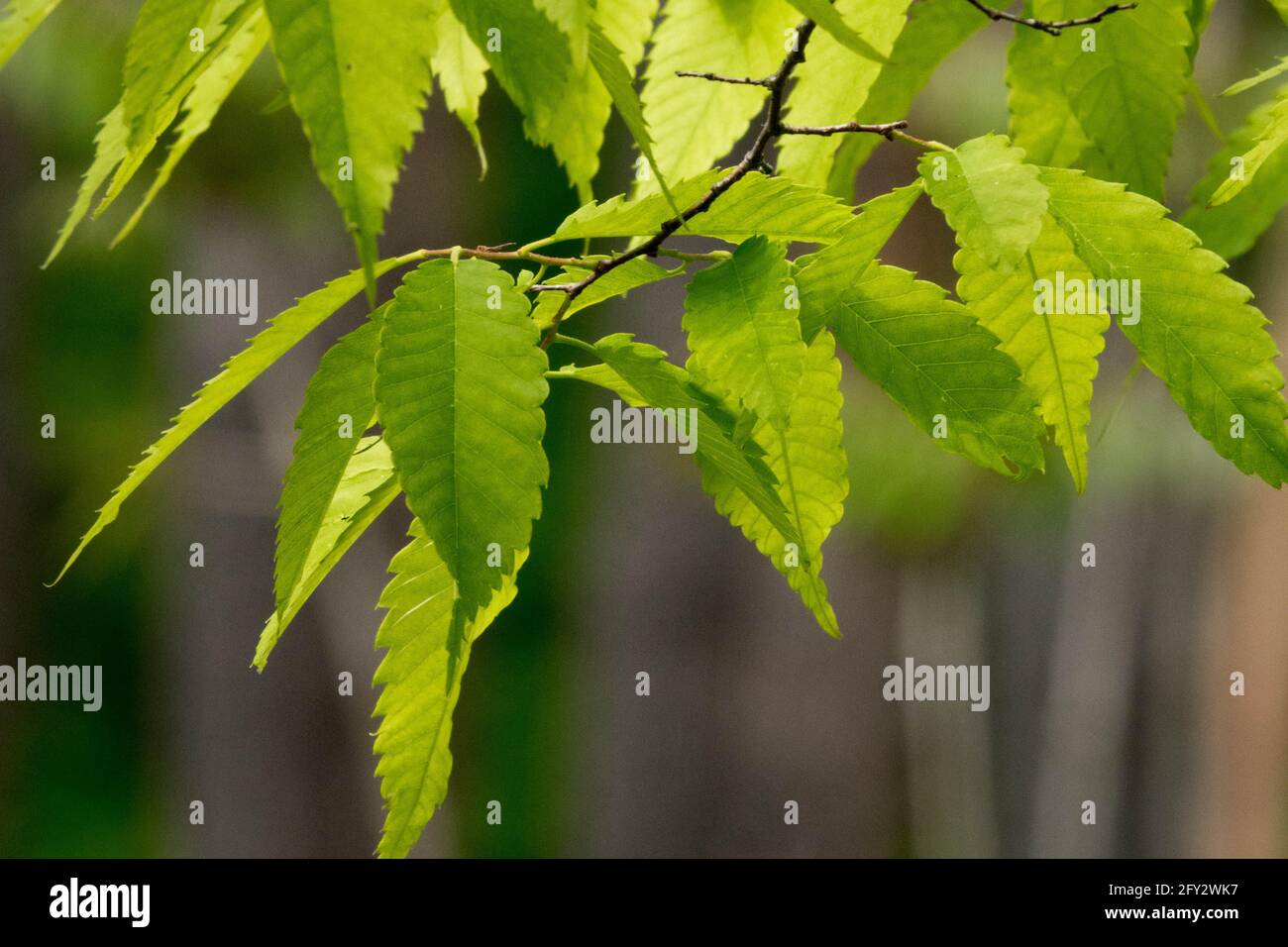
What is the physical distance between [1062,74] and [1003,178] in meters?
0.18

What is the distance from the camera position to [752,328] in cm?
57

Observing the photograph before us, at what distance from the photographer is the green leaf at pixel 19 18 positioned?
1.73 ft

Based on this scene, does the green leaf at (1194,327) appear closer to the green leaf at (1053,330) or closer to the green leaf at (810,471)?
the green leaf at (1053,330)

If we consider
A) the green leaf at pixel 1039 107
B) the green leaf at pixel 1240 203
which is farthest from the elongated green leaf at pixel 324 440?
the green leaf at pixel 1240 203

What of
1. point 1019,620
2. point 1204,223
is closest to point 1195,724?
point 1019,620

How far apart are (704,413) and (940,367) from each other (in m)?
0.12

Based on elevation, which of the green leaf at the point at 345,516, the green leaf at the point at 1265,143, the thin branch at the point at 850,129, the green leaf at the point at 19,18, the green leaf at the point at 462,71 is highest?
the green leaf at the point at 462,71

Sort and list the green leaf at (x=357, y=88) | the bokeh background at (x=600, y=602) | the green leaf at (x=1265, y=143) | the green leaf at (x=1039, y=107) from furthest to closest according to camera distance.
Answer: the bokeh background at (x=600, y=602) → the green leaf at (x=1039, y=107) → the green leaf at (x=1265, y=143) → the green leaf at (x=357, y=88)

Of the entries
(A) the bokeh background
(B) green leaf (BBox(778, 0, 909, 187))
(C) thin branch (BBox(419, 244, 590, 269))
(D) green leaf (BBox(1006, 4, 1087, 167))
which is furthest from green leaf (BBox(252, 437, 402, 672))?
(A) the bokeh background

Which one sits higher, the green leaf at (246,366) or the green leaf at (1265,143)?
the green leaf at (1265,143)

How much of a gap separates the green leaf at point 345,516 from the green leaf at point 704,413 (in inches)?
4.4

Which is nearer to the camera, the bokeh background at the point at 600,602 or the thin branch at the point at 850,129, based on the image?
the thin branch at the point at 850,129

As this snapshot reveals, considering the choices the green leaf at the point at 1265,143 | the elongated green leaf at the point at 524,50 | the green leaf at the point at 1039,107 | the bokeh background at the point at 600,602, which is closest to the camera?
the elongated green leaf at the point at 524,50

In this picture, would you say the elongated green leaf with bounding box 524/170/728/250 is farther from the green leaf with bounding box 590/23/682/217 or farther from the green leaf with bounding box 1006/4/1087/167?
the green leaf with bounding box 1006/4/1087/167
